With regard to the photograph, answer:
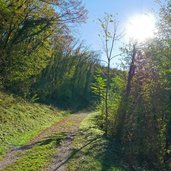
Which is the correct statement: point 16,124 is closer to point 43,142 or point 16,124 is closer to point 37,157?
point 43,142

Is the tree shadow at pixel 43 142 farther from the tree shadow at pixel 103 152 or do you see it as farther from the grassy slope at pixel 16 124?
the tree shadow at pixel 103 152

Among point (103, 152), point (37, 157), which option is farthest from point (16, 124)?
point (37, 157)

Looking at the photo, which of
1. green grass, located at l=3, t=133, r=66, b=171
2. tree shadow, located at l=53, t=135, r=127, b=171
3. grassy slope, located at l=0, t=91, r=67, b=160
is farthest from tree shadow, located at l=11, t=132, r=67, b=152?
tree shadow, located at l=53, t=135, r=127, b=171

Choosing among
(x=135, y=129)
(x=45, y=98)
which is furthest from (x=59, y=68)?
(x=135, y=129)

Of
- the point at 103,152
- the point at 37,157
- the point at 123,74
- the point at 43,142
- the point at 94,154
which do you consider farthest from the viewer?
the point at 123,74

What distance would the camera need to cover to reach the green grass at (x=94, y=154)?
13720 millimetres

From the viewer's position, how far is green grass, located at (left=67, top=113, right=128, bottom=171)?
45.0 ft

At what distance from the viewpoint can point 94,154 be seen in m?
15.9

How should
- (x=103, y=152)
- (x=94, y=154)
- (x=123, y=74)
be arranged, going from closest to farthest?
(x=94, y=154) < (x=103, y=152) < (x=123, y=74)

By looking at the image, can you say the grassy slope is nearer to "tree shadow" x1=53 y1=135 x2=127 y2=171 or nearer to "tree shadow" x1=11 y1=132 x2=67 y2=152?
"tree shadow" x1=11 y1=132 x2=67 y2=152

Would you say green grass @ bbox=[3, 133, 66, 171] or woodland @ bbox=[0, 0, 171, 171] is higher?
woodland @ bbox=[0, 0, 171, 171]

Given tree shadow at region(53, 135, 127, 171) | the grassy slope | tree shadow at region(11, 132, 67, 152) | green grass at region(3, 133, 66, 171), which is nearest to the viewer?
green grass at region(3, 133, 66, 171)

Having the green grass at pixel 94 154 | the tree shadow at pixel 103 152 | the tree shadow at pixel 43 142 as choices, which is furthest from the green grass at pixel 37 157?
the green grass at pixel 94 154

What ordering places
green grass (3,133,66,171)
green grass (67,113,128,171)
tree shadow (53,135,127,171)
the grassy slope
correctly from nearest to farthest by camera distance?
green grass (3,133,66,171)
green grass (67,113,128,171)
tree shadow (53,135,127,171)
the grassy slope
